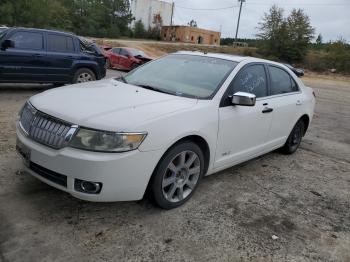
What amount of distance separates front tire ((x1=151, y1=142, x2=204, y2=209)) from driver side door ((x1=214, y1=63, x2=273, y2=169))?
1.23ft

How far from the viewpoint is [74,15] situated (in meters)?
70.8

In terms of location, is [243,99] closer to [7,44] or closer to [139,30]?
[7,44]

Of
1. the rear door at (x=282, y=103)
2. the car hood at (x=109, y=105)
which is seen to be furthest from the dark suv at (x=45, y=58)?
the rear door at (x=282, y=103)

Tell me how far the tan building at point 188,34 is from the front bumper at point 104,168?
7532 cm

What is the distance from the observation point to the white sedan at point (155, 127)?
3.33 meters

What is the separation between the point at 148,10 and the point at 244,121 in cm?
8494

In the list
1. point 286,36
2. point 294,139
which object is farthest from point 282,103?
point 286,36

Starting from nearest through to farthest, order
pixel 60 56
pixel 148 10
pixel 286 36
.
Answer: pixel 60 56 < pixel 286 36 < pixel 148 10

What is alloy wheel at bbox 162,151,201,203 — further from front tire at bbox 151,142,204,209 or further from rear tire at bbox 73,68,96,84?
rear tire at bbox 73,68,96,84

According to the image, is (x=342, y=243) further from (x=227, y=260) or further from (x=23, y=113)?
(x=23, y=113)

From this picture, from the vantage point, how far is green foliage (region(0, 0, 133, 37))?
128 feet

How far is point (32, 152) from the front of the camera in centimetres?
355

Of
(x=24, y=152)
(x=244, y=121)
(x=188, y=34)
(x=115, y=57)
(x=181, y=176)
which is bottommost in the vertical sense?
(x=188, y=34)

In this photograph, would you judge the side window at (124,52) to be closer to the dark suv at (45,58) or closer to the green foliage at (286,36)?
the dark suv at (45,58)
